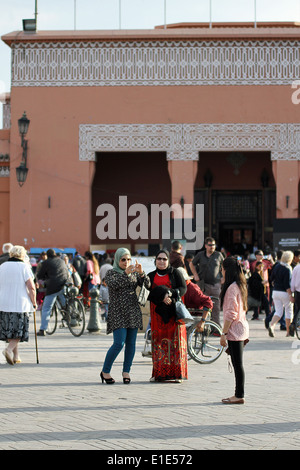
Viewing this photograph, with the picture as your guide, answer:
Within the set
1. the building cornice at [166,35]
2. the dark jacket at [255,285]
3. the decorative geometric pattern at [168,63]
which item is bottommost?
the dark jacket at [255,285]

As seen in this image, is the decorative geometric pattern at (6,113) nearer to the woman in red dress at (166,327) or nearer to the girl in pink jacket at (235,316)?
the woman in red dress at (166,327)

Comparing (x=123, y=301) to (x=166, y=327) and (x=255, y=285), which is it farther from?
(x=255, y=285)

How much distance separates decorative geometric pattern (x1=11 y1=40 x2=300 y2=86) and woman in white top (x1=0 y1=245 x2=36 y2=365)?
54.0 feet

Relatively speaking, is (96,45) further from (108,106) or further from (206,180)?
(206,180)

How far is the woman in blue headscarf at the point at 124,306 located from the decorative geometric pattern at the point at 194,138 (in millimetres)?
17502

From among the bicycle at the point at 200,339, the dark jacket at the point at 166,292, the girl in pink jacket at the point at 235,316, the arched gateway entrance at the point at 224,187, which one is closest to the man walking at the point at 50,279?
the bicycle at the point at 200,339

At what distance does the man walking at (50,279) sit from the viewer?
572 inches

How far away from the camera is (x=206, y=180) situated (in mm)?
30047

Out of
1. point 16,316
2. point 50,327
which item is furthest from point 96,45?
point 16,316

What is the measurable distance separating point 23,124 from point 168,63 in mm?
5056

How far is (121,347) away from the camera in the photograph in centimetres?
911

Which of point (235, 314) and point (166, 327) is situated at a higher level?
point (235, 314)

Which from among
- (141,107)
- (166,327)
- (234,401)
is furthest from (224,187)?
(234,401)

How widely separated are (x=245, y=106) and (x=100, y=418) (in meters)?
20.5
